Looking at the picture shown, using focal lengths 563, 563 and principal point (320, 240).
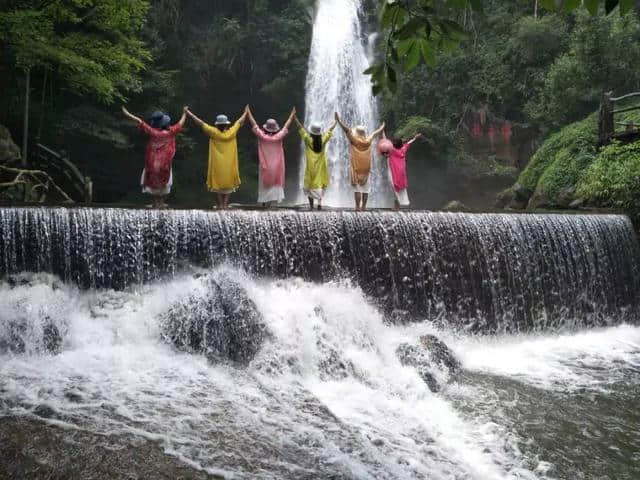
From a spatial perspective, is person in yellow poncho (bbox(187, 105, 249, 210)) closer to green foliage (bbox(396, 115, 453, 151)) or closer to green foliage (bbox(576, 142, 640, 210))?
green foliage (bbox(576, 142, 640, 210))

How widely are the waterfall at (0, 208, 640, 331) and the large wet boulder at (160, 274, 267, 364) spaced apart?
96 centimetres

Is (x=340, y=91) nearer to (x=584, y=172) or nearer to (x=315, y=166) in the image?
(x=584, y=172)

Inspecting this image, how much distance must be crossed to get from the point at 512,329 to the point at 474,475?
4.82 meters

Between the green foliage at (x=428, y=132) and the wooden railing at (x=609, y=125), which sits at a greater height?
the green foliage at (x=428, y=132)

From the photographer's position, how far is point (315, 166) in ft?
26.4

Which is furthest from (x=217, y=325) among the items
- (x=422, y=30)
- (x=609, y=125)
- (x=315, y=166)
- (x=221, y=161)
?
(x=609, y=125)

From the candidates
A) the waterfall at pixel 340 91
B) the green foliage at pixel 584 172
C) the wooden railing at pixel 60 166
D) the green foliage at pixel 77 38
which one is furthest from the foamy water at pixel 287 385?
the waterfall at pixel 340 91

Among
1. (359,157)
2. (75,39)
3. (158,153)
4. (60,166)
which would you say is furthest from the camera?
(60,166)

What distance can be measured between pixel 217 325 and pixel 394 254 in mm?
2978

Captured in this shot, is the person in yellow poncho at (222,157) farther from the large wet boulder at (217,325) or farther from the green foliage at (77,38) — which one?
the green foliage at (77,38)

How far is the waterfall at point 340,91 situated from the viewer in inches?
738

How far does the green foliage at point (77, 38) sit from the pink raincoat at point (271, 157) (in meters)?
4.88

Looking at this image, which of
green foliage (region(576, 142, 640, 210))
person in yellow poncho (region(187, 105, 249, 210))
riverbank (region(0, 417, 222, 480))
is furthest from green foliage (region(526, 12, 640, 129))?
riverbank (region(0, 417, 222, 480))

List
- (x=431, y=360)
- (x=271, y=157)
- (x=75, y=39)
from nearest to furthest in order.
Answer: (x=431, y=360) < (x=271, y=157) < (x=75, y=39)
